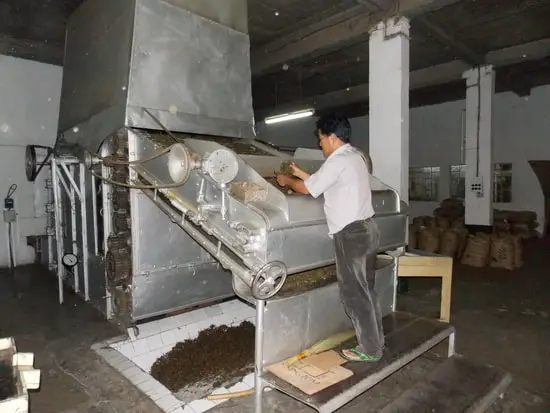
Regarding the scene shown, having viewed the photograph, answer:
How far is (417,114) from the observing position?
34.1ft

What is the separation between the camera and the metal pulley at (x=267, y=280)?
1884 mm

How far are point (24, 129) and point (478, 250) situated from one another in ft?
24.5

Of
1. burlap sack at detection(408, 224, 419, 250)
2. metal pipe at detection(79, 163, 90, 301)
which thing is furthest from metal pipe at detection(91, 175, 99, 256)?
burlap sack at detection(408, 224, 419, 250)

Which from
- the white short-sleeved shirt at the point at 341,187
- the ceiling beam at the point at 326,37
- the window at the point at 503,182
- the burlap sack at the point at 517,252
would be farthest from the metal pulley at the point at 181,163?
the window at the point at 503,182

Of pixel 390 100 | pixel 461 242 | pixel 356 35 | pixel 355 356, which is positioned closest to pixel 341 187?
pixel 355 356

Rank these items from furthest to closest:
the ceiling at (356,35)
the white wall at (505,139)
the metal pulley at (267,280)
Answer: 1. the white wall at (505,139)
2. the ceiling at (356,35)
3. the metal pulley at (267,280)

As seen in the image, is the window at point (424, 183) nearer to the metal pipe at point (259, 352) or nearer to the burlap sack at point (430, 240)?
the burlap sack at point (430, 240)

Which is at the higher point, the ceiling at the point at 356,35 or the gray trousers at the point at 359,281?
the ceiling at the point at 356,35

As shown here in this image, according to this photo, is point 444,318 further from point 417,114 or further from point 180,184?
point 417,114

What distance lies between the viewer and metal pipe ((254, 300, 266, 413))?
1943mm

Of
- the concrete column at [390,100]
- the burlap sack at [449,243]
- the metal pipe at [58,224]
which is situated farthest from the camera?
the burlap sack at [449,243]

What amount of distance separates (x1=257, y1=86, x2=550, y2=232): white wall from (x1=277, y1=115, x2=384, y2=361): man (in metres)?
8.43

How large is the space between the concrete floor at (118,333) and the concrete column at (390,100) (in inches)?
59.1

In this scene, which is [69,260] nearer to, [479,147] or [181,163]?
[181,163]
